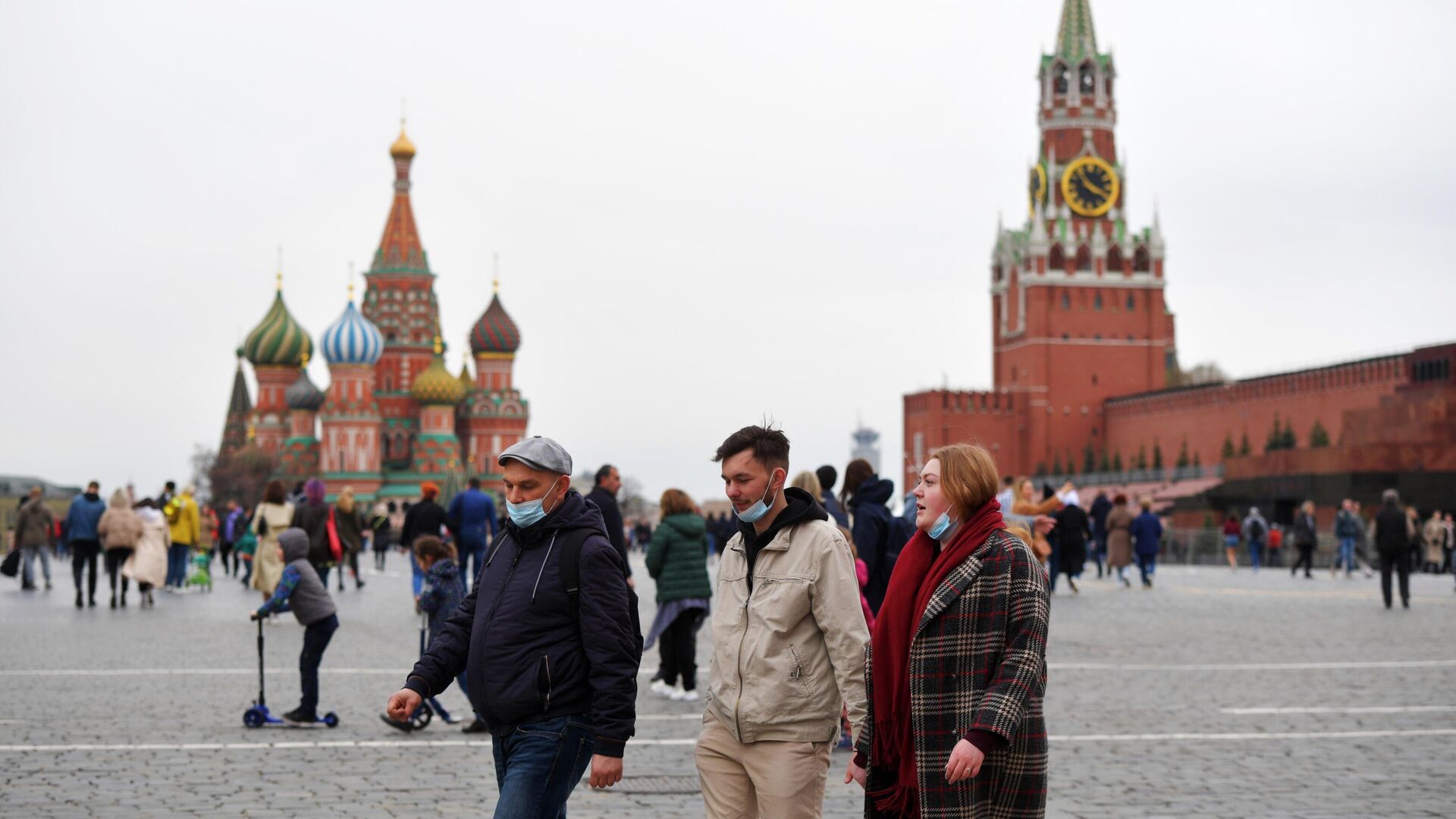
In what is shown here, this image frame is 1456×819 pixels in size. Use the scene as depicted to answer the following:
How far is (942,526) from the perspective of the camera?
4.38 meters

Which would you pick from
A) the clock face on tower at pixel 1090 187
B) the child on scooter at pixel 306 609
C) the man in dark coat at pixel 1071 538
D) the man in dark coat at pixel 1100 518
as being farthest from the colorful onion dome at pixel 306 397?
the child on scooter at pixel 306 609

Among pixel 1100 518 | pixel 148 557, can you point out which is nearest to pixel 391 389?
pixel 1100 518

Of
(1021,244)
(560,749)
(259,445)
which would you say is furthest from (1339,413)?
(560,749)

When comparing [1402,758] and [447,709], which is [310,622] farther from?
[1402,758]

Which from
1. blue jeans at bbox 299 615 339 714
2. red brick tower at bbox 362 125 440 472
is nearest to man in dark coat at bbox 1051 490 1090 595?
blue jeans at bbox 299 615 339 714

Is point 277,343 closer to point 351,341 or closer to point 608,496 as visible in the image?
point 351,341

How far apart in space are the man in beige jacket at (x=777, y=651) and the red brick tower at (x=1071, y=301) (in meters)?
93.6

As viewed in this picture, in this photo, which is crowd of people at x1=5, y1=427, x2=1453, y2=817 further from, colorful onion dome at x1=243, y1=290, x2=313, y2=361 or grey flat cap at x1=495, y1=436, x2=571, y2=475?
colorful onion dome at x1=243, y1=290, x2=313, y2=361

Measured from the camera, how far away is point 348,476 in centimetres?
8594

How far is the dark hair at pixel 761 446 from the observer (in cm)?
488

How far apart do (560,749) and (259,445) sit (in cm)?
9071

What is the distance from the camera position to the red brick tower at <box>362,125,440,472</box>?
9181cm

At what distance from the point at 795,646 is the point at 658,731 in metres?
4.56

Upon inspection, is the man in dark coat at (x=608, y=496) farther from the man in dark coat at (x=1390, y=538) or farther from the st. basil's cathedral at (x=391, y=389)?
the st. basil's cathedral at (x=391, y=389)
